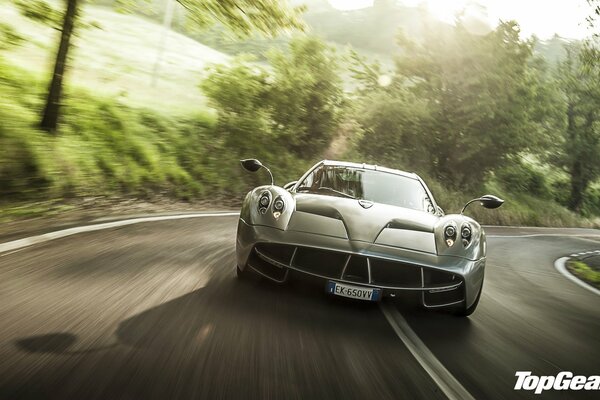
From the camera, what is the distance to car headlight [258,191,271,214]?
4121 millimetres

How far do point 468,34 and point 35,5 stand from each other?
18433 mm

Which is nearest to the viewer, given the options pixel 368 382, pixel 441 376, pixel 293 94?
pixel 368 382

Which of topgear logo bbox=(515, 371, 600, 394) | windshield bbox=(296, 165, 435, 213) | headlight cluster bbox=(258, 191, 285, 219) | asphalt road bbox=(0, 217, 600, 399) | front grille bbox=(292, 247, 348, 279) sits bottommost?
asphalt road bbox=(0, 217, 600, 399)

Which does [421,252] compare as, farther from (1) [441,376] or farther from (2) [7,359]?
(2) [7,359]

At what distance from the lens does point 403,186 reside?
17.0 ft

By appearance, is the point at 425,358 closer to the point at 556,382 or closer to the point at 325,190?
the point at 556,382

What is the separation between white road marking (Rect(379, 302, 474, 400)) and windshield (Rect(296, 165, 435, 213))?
1.19m

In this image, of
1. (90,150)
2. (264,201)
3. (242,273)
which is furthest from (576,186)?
(242,273)

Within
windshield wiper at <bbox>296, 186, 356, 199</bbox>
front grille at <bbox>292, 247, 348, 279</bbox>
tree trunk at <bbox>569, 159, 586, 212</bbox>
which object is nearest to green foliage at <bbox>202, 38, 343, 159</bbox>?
windshield wiper at <bbox>296, 186, 356, 199</bbox>

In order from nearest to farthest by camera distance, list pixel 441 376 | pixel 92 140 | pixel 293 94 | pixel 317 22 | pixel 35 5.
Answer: pixel 441 376, pixel 35 5, pixel 92 140, pixel 293 94, pixel 317 22

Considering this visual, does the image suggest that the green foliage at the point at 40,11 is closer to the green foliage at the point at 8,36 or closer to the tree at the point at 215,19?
the tree at the point at 215,19

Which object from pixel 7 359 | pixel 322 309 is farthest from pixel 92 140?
pixel 7 359

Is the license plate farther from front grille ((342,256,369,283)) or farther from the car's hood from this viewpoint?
the car's hood

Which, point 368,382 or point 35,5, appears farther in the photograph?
point 35,5
